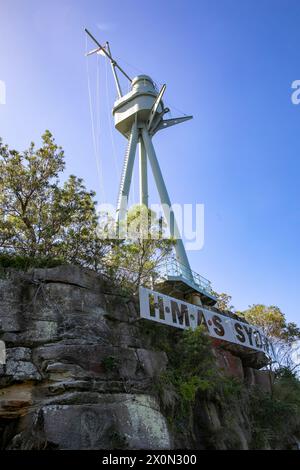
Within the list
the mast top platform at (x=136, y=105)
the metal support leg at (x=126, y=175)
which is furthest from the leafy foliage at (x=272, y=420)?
the mast top platform at (x=136, y=105)

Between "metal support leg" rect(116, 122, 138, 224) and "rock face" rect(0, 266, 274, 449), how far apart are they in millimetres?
9562

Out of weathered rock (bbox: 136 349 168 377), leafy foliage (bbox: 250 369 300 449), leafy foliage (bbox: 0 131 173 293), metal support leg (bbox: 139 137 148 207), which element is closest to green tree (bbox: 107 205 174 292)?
leafy foliage (bbox: 0 131 173 293)

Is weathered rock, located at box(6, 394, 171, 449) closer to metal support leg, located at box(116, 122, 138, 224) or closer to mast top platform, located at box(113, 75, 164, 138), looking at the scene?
metal support leg, located at box(116, 122, 138, 224)

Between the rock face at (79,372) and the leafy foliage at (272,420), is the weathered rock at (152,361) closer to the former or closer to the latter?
the rock face at (79,372)

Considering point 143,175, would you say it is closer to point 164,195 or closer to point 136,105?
point 164,195

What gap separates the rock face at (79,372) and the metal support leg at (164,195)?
9.07m

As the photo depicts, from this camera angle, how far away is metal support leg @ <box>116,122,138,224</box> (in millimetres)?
24081

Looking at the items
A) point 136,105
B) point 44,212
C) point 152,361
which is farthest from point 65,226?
point 136,105

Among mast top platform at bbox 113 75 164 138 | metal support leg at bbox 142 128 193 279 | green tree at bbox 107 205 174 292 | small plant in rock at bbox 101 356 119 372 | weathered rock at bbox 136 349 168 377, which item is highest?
mast top platform at bbox 113 75 164 138

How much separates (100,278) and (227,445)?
7062 mm

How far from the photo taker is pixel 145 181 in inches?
1131
